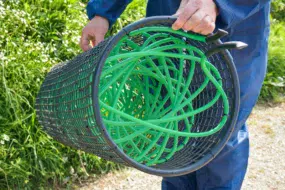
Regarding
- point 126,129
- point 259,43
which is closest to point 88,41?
point 126,129

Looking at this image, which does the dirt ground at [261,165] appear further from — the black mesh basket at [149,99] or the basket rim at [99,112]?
the basket rim at [99,112]

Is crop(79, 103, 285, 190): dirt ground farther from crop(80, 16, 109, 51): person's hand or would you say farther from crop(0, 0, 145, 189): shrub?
crop(80, 16, 109, 51): person's hand

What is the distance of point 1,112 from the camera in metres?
2.92

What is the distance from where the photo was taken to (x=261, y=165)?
3.54 metres

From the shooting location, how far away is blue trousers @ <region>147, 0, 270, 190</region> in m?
1.96

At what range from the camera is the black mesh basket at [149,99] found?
153 cm

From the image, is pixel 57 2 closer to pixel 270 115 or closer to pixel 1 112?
pixel 1 112

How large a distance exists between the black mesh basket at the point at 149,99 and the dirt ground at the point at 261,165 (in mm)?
1224

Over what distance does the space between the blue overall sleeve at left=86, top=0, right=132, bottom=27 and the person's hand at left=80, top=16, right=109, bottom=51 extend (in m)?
0.02

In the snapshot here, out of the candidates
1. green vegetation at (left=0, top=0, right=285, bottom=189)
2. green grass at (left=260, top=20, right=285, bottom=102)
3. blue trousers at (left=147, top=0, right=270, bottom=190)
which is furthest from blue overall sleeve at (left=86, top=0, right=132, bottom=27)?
green grass at (left=260, top=20, right=285, bottom=102)

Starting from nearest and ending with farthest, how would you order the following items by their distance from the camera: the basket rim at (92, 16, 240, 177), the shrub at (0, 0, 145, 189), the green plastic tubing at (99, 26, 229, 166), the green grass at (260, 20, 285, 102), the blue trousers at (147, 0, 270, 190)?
the basket rim at (92, 16, 240, 177), the green plastic tubing at (99, 26, 229, 166), the blue trousers at (147, 0, 270, 190), the shrub at (0, 0, 145, 189), the green grass at (260, 20, 285, 102)

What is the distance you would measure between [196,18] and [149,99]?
52cm

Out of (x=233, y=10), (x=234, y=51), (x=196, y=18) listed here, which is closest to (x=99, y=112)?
(x=196, y=18)

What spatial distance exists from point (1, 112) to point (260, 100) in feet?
7.64
